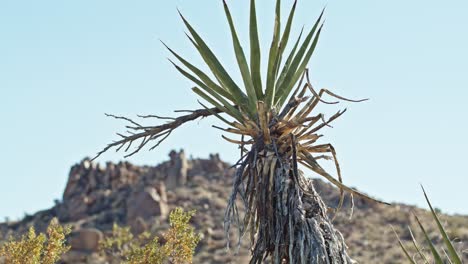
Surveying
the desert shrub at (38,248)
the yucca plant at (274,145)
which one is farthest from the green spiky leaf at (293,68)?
the desert shrub at (38,248)

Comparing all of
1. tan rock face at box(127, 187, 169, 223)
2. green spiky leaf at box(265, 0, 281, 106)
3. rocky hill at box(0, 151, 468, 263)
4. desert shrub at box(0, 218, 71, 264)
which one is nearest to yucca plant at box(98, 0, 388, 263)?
green spiky leaf at box(265, 0, 281, 106)

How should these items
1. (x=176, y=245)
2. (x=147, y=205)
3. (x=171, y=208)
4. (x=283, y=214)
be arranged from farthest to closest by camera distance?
(x=171, y=208), (x=147, y=205), (x=176, y=245), (x=283, y=214)

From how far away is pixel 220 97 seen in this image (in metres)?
7.59

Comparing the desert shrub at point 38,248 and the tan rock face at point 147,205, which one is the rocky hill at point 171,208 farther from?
the desert shrub at point 38,248

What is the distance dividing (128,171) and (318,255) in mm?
46056

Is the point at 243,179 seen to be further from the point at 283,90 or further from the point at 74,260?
the point at 74,260

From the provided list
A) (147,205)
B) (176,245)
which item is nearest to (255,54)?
(176,245)

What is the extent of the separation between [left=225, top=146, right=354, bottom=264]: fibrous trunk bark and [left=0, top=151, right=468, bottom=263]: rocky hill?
25.9 metres

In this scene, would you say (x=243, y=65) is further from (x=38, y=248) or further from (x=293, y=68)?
(x=38, y=248)

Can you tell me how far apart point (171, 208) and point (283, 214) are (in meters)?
37.3

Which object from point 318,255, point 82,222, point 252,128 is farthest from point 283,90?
point 82,222

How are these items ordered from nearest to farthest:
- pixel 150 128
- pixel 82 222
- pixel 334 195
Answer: pixel 150 128 → pixel 82 222 → pixel 334 195

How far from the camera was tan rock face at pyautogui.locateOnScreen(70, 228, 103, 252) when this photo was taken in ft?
121

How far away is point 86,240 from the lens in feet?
122
